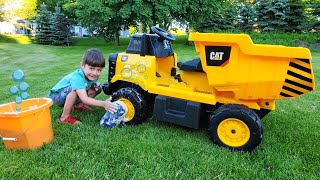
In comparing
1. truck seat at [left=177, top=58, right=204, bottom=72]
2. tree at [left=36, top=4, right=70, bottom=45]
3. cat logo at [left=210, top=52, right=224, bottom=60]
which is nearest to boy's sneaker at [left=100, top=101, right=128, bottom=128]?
truck seat at [left=177, top=58, right=204, bottom=72]

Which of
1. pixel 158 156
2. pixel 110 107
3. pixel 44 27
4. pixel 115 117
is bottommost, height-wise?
pixel 158 156

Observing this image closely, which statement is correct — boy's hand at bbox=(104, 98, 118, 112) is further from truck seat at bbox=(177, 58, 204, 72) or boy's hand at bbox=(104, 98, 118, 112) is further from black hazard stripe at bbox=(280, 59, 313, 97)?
black hazard stripe at bbox=(280, 59, 313, 97)

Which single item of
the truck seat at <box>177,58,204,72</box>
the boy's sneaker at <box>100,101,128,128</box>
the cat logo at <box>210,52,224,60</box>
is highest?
the cat logo at <box>210,52,224,60</box>

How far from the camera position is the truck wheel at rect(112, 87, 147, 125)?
2941 mm

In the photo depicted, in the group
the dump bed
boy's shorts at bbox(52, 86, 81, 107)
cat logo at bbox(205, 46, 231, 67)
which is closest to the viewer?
the dump bed

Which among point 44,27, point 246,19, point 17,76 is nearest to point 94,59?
point 17,76

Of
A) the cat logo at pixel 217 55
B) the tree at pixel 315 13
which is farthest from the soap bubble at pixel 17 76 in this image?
the tree at pixel 315 13

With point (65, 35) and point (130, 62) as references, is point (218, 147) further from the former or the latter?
point (65, 35)

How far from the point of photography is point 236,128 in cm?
248

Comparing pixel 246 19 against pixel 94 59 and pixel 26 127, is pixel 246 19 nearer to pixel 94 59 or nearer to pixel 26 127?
pixel 94 59

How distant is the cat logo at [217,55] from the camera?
237cm

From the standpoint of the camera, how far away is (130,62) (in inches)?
117

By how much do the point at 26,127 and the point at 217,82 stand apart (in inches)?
59.5

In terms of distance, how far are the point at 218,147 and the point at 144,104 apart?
0.85 metres
